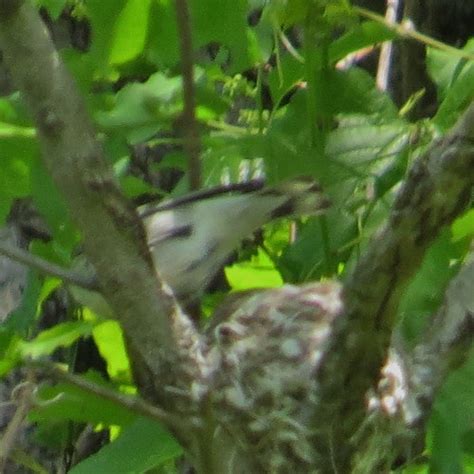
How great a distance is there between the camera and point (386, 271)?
875 mm

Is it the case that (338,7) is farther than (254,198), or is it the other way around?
(254,198)

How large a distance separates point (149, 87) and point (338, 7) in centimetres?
24

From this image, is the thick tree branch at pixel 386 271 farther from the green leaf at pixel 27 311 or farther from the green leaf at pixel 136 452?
the green leaf at pixel 27 311

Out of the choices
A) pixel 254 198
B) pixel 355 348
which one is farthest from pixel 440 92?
pixel 355 348

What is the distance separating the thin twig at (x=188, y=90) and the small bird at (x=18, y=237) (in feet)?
3.51

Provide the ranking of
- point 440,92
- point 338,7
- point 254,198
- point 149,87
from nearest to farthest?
point 338,7 < point 149,87 < point 440,92 < point 254,198

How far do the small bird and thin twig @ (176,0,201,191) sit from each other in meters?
1.07

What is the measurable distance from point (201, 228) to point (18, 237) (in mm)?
732

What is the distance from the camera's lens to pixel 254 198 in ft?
4.53

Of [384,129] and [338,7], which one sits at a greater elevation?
[338,7]

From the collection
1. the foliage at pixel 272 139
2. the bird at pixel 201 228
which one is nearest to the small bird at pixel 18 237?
the bird at pixel 201 228

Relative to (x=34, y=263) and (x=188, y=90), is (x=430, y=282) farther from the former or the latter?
(x=34, y=263)

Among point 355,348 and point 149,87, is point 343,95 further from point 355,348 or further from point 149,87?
point 355,348

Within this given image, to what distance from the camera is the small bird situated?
7.02 feet
